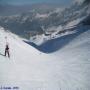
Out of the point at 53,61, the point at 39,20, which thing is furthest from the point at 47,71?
the point at 39,20

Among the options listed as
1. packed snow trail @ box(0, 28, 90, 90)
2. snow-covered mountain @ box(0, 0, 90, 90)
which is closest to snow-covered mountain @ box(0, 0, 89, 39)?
snow-covered mountain @ box(0, 0, 90, 90)

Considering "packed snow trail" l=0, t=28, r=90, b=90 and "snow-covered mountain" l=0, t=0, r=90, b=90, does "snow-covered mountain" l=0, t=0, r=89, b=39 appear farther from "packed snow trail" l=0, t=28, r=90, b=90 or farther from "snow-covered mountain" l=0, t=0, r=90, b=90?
"packed snow trail" l=0, t=28, r=90, b=90

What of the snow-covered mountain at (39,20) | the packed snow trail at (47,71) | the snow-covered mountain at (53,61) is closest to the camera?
the packed snow trail at (47,71)

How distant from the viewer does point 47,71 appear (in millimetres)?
10117

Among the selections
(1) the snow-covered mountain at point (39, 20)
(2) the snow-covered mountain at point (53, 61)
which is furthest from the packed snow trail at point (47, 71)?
(1) the snow-covered mountain at point (39, 20)

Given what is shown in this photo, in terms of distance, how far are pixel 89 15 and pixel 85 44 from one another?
163cm

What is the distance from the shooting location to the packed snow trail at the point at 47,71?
343 inches

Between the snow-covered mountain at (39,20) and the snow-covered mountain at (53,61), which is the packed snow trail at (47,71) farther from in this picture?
the snow-covered mountain at (39,20)

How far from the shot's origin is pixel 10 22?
488 inches

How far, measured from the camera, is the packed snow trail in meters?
8.71

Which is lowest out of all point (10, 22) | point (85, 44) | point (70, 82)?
point (70, 82)

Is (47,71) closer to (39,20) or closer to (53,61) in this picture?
(53,61)

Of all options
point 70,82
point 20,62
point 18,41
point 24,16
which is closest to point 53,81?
point 70,82

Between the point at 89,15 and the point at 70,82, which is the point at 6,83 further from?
the point at 89,15
